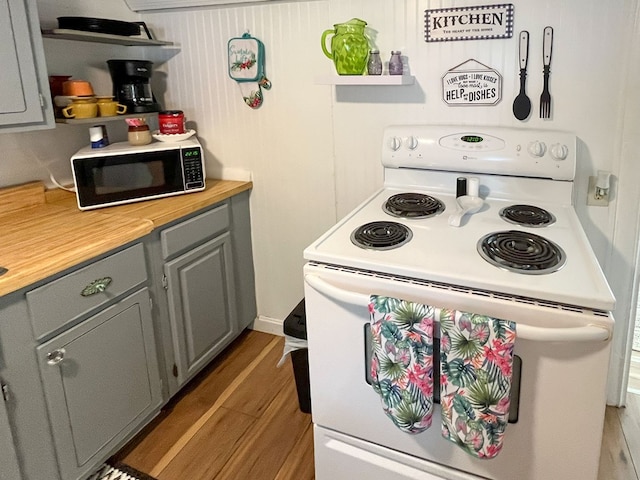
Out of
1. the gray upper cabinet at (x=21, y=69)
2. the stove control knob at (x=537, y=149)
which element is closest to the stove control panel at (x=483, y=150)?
the stove control knob at (x=537, y=149)

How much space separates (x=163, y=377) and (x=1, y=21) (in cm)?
134

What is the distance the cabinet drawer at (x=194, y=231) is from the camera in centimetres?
192

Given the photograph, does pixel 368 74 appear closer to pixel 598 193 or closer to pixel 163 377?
pixel 598 193

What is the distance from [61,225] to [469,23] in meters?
1.57

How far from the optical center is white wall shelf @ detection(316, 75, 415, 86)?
1.82 m

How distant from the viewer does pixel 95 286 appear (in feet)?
5.24

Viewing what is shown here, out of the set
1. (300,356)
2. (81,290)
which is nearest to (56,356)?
(81,290)

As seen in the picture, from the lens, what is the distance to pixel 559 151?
1.70 metres

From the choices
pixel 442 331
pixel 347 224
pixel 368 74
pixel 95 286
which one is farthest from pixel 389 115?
pixel 95 286

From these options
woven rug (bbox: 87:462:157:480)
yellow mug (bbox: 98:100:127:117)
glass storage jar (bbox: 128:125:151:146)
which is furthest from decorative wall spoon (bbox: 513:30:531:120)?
woven rug (bbox: 87:462:157:480)

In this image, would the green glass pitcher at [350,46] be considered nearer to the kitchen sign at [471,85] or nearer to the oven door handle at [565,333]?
the kitchen sign at [471,85]

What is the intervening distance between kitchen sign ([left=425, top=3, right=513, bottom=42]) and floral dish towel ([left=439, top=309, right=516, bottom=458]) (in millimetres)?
1107

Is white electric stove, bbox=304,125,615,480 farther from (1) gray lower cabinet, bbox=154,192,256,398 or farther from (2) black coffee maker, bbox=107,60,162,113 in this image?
(2) black coffee maker, bbox=107,60,162,113

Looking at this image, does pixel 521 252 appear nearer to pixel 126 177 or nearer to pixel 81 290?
pixel 81 290
